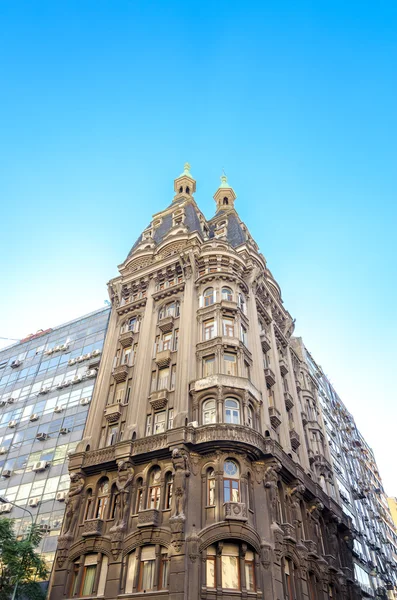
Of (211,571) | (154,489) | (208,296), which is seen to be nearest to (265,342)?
(208,296)

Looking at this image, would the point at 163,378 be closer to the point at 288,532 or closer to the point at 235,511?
the point at 235,511

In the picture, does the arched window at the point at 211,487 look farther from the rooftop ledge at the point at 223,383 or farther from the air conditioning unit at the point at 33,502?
the air conditioning unit at the point at 33,502

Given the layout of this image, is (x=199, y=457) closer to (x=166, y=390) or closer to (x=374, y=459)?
(x=166, y=390)

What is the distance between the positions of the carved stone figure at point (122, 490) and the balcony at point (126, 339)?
13517 mm

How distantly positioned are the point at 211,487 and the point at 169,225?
34.7m

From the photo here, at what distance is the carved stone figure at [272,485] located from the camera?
97.0 ft

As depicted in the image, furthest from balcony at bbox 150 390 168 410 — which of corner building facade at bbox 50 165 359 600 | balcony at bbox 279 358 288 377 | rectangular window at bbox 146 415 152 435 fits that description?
balcony at bbox 279 358 288 377

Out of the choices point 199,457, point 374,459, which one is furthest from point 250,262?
point 374,459

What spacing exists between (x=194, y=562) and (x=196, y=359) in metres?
Result: 15.4

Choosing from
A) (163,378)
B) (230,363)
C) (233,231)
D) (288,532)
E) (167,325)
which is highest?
(233,231)

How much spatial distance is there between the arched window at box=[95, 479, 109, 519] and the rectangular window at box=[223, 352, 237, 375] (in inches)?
479

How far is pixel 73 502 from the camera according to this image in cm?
3275

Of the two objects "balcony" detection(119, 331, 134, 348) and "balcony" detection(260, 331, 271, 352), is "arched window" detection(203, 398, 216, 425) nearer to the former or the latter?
"balcony" detection(260, 331, 271, 352)

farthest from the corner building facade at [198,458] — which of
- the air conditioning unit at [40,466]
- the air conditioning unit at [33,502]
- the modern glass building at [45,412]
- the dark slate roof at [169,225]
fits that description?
the air conditioning unit at [40,466]
